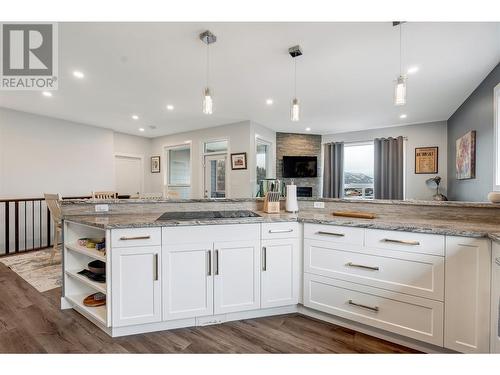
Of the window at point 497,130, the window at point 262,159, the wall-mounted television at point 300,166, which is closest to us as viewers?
the window at point 497,130

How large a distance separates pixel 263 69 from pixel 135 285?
2.54 metres

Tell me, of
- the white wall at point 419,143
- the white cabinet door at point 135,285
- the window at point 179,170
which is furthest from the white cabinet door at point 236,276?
the white wall at point 419,143

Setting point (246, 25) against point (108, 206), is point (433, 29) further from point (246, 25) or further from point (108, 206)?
point (108, 206)

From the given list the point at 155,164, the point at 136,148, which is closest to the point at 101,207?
the point at 155,164

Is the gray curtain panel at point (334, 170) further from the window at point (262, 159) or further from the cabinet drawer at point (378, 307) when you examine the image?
the cabinet drawer at point (378, 307)

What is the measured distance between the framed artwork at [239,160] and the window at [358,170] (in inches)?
113

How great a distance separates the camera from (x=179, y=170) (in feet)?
21.1

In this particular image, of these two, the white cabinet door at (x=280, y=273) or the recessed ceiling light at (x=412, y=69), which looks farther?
the recessed ceiling light at (x=412, y=69)

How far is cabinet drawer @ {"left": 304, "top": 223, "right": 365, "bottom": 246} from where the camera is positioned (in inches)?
67.0

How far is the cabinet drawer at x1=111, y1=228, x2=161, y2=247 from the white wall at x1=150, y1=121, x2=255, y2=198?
343 centimetres

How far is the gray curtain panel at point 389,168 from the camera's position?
5301mm

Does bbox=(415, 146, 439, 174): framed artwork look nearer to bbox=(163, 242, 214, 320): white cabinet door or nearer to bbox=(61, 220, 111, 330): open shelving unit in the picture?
bbox=(163, 242, 214, 320): white cabinet door

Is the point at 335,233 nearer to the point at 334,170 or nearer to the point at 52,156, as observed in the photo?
the point at 334,170

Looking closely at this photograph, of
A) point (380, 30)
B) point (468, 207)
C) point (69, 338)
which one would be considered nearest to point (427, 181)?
point (468, 207)
